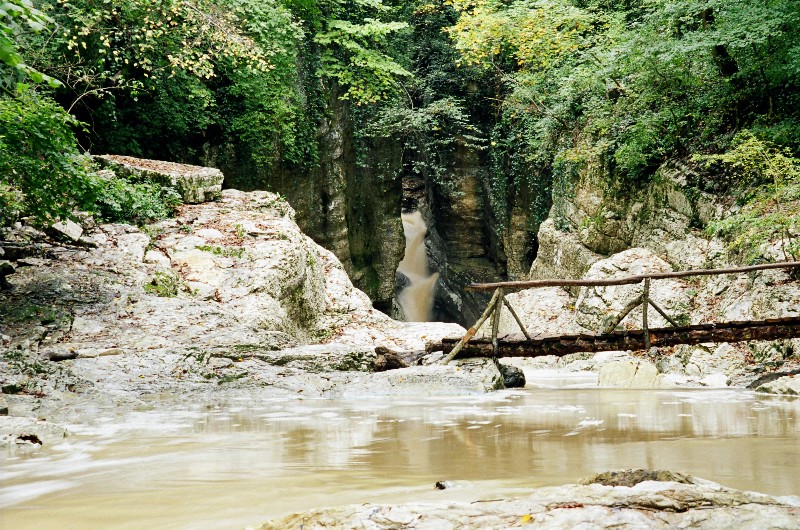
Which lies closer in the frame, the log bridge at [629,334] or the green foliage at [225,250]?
the log bridge at [629,334]

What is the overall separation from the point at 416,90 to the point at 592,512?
71.5ft

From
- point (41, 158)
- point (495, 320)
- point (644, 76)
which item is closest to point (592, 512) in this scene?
point (495, 320)

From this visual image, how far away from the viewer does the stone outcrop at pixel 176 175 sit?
39.3ft

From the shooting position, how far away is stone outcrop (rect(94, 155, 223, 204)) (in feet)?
39.3

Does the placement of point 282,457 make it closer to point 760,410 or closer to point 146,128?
point 760,410

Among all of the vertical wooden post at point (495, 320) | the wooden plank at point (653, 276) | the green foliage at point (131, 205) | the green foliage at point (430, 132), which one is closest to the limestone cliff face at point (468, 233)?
the green foliage at point (430, 132)

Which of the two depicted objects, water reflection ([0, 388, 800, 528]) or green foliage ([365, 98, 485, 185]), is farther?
green foliage ([365, 98, 485, 185])

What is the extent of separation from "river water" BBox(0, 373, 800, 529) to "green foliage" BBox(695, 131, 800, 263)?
383 cm

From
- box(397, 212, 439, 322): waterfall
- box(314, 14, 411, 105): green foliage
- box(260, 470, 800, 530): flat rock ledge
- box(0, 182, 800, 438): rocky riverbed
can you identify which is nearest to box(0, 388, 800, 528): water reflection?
box(260, 470, 800, 530): flat rock ledge

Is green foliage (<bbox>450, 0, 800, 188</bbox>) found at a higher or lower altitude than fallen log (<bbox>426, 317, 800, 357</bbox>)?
higher

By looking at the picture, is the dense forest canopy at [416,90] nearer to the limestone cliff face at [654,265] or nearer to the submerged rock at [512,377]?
the limestone cliff face at [654,265]

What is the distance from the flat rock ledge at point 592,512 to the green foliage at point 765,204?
8.07m

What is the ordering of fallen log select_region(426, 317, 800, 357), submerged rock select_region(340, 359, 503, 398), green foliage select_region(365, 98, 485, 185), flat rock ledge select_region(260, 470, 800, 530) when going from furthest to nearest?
green foliage select_region(365, 98, 485, 185) < fallen log select_region(426, 317, 800, 357) < submerged rock select_region(340, 359, 503, 398) < flat rock ledge select_region(260, 470, 800, 530)

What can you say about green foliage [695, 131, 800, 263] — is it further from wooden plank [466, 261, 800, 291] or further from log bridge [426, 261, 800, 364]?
log bridge [426, 261, 800, 364]
